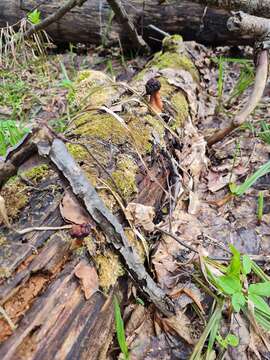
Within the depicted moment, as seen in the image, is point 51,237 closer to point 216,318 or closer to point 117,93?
point 216,318

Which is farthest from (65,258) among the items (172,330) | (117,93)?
(117,93)

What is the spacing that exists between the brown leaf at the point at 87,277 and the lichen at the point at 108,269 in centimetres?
3

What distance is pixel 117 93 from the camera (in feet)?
9.24

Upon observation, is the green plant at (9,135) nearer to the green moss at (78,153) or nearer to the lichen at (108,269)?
the green moss at (78,153)

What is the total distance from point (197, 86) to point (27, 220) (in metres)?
2.48

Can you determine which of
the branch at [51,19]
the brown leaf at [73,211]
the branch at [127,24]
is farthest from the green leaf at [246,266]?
the branch at [127,24]

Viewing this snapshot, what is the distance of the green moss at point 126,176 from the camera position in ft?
6.26

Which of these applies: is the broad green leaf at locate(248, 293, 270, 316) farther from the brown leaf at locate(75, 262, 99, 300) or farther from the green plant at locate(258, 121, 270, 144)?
the green plant at locate(258, 121, 270, 144)

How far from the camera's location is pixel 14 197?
1642mm

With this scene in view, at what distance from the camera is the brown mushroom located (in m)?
2.38

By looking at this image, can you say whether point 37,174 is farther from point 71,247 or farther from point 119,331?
point 119,331

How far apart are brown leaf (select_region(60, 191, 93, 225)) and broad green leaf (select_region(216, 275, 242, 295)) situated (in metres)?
0.68

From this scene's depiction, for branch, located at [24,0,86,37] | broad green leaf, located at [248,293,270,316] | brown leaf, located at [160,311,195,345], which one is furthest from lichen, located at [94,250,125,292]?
branch, located at [24,0,86,37]

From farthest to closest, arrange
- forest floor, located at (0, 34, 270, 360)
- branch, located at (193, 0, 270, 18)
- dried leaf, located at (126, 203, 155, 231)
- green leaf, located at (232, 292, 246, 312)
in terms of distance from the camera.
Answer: branch, located at (193, 0, 270, 18) → dried leaf, located at (126, 203, 155, 231) → green leaf, located at (232, 292, 246, 312) → forest floor, located at (0, 34, 270, 360)
